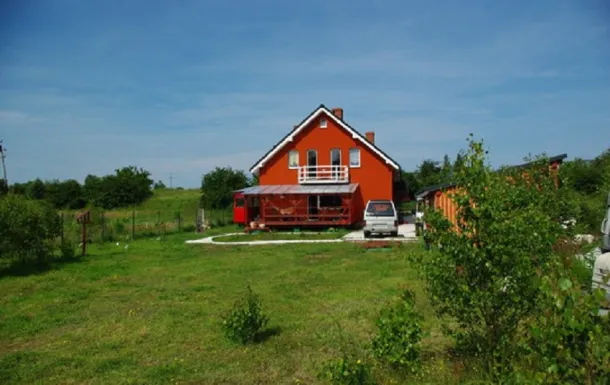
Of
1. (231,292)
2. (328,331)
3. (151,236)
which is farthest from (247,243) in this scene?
(328,331)

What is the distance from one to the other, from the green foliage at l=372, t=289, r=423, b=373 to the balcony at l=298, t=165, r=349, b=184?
27751 mm

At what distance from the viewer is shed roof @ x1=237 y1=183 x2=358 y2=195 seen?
3021cm

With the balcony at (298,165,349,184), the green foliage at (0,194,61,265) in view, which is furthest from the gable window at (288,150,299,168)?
the green foliage at (0,194,61,265)

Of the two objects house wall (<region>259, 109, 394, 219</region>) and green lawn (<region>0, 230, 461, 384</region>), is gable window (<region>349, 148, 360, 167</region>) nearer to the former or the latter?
house wall (<region>259, 109, 394, 219</region>)

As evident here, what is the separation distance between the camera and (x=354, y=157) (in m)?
33.5

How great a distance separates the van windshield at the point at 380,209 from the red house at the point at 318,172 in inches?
247

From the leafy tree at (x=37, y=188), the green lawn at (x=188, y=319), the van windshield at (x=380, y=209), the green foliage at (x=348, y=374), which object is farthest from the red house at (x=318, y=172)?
the leafy tree at (x=37, y=188)

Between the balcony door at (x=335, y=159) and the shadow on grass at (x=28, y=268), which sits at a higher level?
the balcony door at (x=335, y=159)

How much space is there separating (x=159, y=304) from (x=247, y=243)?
1266cm

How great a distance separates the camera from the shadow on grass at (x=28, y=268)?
15.0 m

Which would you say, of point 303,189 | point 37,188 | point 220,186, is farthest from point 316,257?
point 37,188

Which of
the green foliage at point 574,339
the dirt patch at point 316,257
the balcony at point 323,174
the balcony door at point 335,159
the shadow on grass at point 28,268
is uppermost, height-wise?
the balcony door at point 335,159

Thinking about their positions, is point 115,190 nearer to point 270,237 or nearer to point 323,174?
point 323,174

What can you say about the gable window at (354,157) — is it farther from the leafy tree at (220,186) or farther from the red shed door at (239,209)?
the leafy tree at (220,186)
